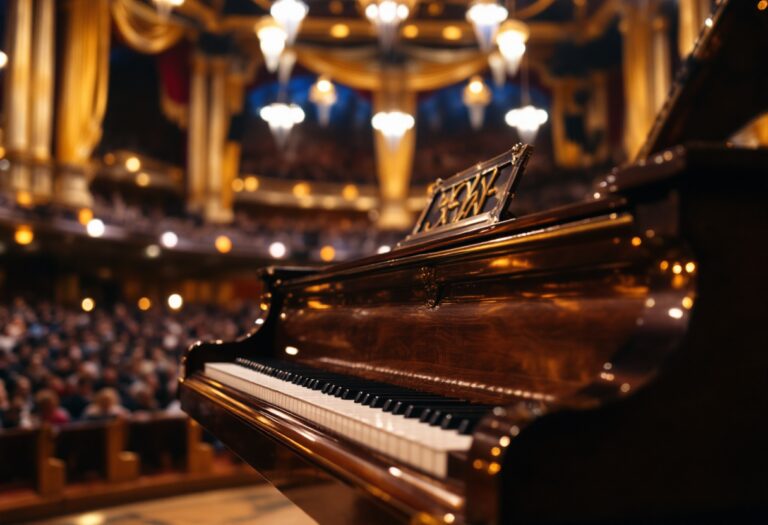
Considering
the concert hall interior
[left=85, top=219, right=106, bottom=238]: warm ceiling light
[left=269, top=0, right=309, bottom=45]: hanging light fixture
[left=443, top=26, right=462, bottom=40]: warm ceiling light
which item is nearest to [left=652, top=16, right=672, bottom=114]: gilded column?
the concert hall interior

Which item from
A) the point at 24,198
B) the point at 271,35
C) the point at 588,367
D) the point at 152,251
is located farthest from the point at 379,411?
the point at 152,251

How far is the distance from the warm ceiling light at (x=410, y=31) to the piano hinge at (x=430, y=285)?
64.7ft

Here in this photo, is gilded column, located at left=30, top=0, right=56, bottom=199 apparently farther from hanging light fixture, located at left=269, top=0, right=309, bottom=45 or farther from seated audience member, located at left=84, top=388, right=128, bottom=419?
seated audience member, located at left=84, top=388, right=128, bottom=419

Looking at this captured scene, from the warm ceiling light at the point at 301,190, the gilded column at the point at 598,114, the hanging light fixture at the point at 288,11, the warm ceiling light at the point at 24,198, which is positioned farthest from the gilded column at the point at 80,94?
the gilded column at the point at 598,114

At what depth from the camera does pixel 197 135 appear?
64.5 ft

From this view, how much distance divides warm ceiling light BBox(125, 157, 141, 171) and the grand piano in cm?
1748

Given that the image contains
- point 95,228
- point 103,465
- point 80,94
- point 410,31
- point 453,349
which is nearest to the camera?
point 453,349

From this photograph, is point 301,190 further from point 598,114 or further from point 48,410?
point 48,410

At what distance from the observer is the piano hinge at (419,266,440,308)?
2096 millimetres

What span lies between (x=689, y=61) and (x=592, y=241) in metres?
0.90

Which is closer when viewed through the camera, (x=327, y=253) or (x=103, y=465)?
(x=103, y=465)

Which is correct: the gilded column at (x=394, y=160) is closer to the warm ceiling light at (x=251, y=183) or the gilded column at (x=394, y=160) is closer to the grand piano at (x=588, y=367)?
the warm ceiling light at (x=251, y=183)

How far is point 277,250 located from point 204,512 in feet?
47.6

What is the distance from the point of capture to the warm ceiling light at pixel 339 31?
807 inches
